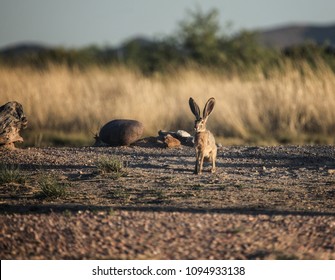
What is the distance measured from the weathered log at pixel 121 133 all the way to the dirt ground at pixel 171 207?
0.44 metres

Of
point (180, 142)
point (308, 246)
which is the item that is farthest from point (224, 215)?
point (180, 142)

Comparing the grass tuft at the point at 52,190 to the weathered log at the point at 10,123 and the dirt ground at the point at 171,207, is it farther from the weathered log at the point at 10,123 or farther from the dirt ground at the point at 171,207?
the weathered log at the point at 10,123

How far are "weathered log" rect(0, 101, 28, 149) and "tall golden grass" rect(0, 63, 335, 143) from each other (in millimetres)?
3114

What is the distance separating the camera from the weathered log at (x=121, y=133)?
1055cm

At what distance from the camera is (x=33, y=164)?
30.3ft

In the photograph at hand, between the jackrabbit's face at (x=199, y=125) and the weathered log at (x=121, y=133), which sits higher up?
the jackrabbit's face at (x=199, y=125)

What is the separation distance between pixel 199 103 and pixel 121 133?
409cm

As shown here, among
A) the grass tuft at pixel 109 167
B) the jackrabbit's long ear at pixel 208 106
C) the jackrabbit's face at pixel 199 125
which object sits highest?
the jackrabbit's long ear at pixel 208 106

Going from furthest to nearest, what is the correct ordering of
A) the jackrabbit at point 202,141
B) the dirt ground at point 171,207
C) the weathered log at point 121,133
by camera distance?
the weathered log at point 121,133
the jackrabbit at point 202,141
the dirt ground at point 171,207

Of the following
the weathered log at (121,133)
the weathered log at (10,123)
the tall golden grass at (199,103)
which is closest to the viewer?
the weathered log at (10,123)

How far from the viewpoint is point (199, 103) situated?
47.0 ft

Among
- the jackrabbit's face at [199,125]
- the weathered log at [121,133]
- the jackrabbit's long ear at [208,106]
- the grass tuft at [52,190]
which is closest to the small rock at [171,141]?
the weathered log at [121,133]

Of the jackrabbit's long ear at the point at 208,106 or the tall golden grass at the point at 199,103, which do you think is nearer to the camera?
the jackrabbit's long ear at the point at 208,106

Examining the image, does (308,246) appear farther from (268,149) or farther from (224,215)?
(268,149)
